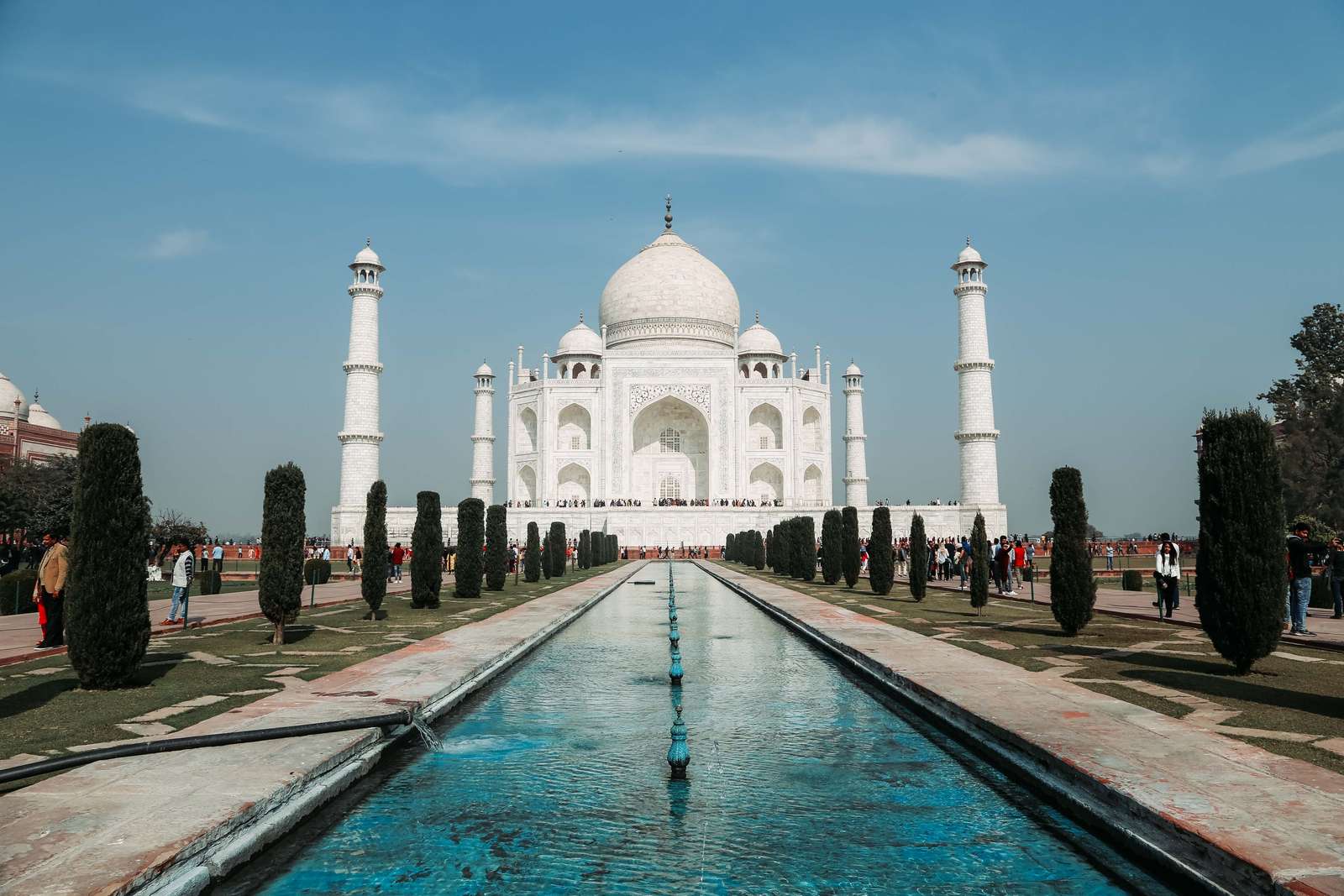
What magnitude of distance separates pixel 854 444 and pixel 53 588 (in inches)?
1607

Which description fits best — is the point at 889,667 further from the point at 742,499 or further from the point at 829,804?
the point at 742,499

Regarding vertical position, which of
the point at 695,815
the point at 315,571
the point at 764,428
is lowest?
the point at 695,815

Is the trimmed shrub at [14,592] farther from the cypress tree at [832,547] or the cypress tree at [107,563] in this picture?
the cypress tree at [832,547]

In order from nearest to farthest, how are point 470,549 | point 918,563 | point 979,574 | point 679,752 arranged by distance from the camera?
1. point 679,752
2. point 979,574
3. point 918,563
4. point 470,549

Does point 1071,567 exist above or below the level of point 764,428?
below

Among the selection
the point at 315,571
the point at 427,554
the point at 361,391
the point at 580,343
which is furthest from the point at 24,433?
the point at 427,554

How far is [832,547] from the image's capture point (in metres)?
20.5

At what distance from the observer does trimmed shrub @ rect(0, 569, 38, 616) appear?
1400cm

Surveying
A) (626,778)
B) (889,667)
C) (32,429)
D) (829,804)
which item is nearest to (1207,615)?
(889,667)

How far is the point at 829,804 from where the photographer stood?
4203 millimetres

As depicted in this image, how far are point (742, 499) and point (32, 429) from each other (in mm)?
32515

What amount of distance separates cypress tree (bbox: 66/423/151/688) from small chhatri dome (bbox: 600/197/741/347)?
4148cm

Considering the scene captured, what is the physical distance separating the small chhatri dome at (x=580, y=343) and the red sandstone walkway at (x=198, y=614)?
28.8 m

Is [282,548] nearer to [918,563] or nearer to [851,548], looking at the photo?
[918,563]
